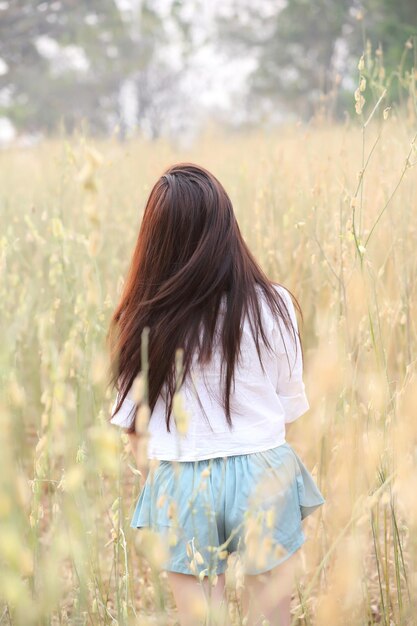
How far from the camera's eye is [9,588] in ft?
2.61

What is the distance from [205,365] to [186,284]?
0.15 metres

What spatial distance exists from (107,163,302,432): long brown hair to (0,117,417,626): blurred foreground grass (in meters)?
0.11

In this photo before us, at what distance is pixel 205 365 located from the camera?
52.4 inches

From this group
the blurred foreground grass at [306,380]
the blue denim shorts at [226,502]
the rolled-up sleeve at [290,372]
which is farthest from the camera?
the rolled-up sleeve at [290,372]

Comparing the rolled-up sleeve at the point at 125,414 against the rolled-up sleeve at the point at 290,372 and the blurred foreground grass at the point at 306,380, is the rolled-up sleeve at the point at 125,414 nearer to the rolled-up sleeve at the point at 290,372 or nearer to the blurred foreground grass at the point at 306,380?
the blurred foreground grass at the point at 306,380

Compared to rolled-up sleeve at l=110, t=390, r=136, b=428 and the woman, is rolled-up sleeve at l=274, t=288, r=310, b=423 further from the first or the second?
rolled-up sleeve at l=110, t=390, r=136, b=428

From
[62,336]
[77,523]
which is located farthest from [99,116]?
[77,523]

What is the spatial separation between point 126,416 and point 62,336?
0.76m

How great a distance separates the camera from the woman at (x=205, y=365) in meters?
1.32

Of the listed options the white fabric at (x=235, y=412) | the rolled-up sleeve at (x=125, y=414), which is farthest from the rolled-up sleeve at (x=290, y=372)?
the rolled-up sleeve at (x=125, y=414)

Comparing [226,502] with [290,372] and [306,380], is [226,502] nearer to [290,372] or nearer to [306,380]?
[290,372]

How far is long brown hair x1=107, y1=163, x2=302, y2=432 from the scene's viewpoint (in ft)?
4.33

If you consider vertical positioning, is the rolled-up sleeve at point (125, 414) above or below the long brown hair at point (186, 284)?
below

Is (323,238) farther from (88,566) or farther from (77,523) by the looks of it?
(77,523)
